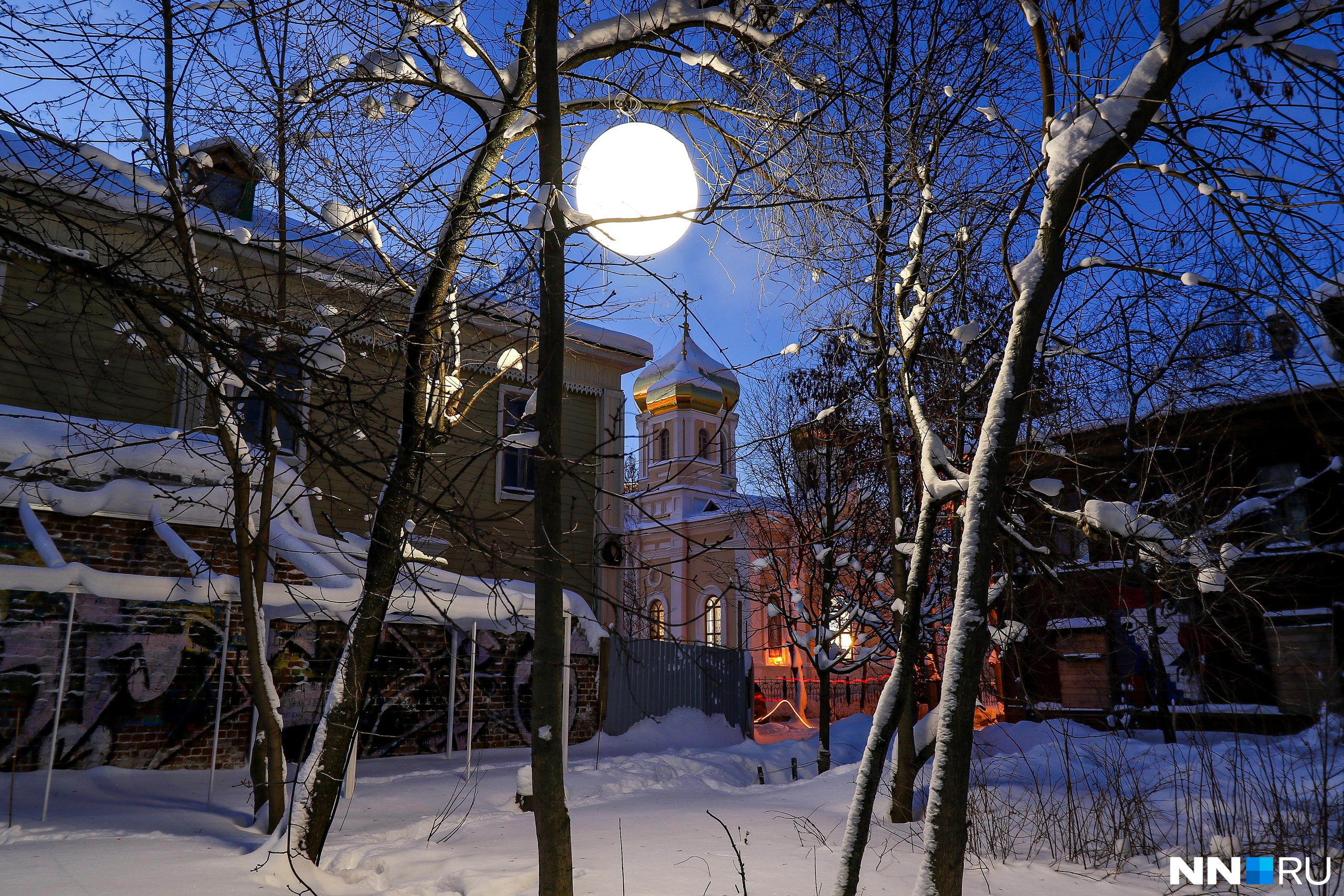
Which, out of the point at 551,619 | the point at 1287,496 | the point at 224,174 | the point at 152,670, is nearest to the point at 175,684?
the point at 152,670

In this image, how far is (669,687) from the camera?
54.3ft

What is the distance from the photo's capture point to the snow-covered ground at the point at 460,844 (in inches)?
212

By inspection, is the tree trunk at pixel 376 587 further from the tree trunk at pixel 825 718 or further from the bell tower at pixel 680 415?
the bell tower at pixel 680 415

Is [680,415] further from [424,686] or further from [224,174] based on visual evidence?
[224,174]

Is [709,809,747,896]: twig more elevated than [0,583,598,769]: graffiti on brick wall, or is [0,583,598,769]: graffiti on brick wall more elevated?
[0,583,598,769]: graffiti on brick wall

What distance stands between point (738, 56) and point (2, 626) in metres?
9.17

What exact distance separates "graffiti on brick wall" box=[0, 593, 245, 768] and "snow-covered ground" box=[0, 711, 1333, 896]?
0.44 metres

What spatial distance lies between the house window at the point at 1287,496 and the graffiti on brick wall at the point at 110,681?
17439mm

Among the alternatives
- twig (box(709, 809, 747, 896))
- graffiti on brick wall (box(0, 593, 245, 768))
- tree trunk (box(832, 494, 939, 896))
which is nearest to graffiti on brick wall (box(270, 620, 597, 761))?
graffiti on brick wall (box(0, 593, 245, 768))

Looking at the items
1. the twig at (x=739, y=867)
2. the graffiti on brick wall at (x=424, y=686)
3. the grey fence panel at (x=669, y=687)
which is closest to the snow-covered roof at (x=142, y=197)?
the twig at (x=739, y=867)

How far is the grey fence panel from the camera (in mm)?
15031

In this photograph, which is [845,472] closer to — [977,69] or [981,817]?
[981,817]
